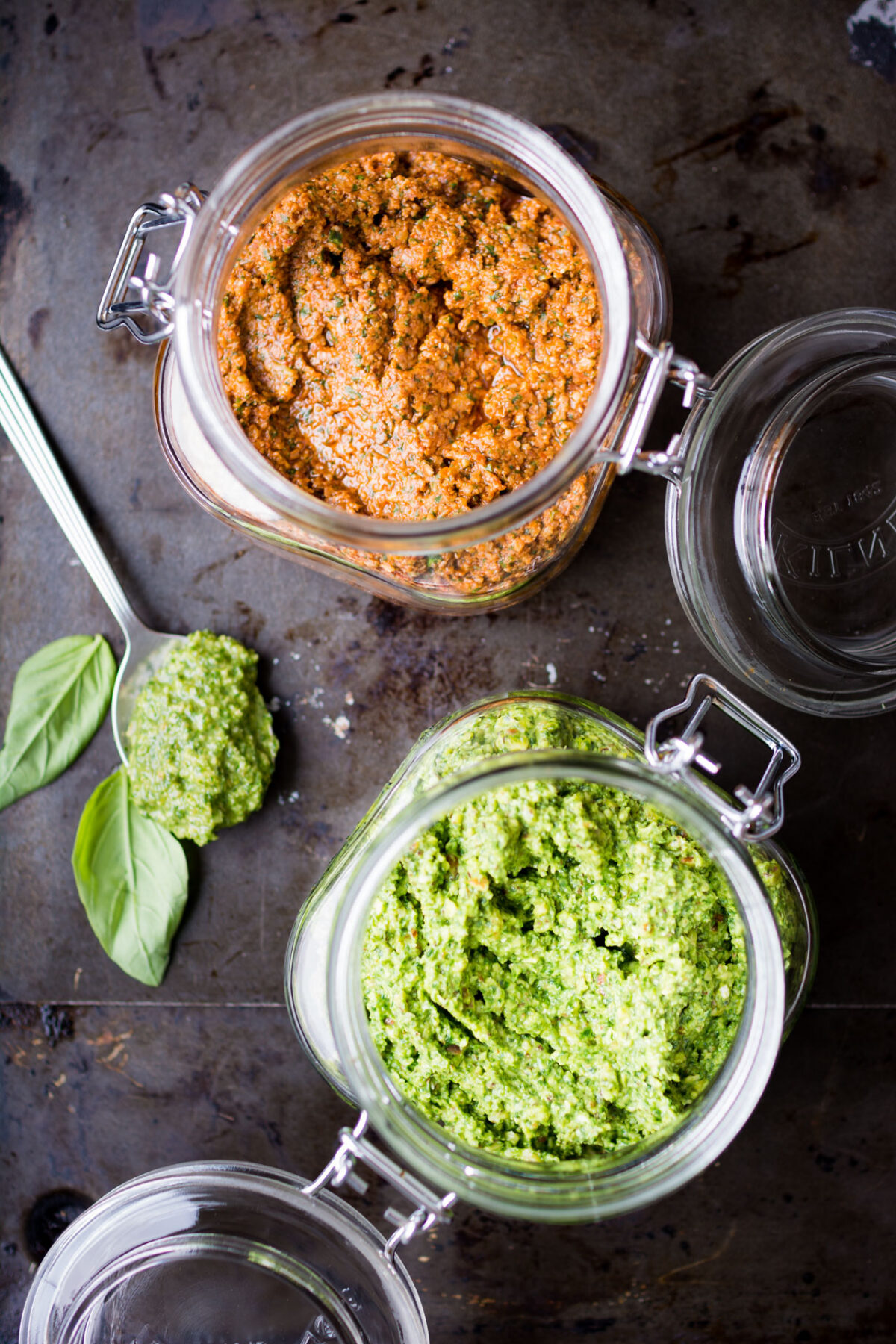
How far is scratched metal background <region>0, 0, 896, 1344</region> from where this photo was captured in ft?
4.37

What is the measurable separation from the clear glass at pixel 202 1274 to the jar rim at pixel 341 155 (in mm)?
853

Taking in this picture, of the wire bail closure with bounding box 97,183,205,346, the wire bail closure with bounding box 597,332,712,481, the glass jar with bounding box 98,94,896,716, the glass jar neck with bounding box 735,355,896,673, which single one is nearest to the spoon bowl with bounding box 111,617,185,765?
the glass jar with bounding box 98,94,896,716

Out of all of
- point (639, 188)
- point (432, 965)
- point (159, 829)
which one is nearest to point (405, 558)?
point (432, 965)

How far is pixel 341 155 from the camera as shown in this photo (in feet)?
3.41

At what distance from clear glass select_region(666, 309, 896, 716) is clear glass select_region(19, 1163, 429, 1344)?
0.92 metres

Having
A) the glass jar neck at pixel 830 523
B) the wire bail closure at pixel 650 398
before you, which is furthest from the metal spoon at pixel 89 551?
the glass jar neck at pixel 830 523

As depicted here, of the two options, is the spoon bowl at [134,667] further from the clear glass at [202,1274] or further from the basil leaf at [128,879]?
the clear glass at [202,1274]

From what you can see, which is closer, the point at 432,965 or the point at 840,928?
the point at 432,965

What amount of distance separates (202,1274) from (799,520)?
1.26 m

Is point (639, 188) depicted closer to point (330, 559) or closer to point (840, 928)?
point (330, 559)

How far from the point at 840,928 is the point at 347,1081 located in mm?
733

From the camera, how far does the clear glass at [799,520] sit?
3.88ft

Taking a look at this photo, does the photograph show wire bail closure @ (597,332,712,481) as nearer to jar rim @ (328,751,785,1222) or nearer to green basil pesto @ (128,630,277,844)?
jar rim @ (328,751,785,1222)

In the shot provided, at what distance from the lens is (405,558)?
1.07 meters
